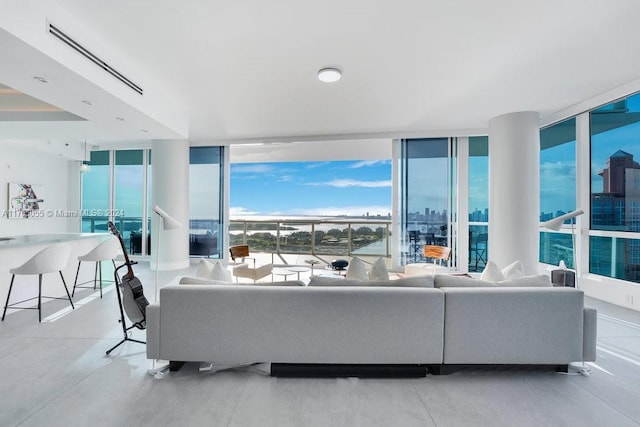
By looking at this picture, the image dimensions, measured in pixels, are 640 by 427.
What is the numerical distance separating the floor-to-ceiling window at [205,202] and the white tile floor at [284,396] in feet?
12.5

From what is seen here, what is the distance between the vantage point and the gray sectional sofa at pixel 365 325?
2020mm

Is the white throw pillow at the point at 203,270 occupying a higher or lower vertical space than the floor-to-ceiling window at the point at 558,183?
lower

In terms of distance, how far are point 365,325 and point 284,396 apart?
0.66 metres

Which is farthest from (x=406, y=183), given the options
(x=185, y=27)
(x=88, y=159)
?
(x=88, y=159)

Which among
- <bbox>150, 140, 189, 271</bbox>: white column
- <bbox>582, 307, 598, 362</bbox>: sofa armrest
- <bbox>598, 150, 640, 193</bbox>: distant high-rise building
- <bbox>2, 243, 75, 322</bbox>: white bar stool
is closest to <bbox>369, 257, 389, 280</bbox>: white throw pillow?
<bbox>582, 307, 598, 362</bbox>: sofa armrest

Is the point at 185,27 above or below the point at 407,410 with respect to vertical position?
above

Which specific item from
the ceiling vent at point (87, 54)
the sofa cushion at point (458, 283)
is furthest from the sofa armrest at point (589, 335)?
the ceiling vent at point (87, 54)

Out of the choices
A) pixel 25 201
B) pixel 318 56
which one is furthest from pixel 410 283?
pixel 25 201

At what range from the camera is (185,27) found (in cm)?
234

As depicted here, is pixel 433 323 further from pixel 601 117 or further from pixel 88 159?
pixel 88 159

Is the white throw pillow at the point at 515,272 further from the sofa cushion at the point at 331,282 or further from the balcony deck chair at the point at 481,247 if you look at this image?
the balcony deck chair at the point at 481,247

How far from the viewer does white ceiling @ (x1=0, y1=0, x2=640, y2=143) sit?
214 cm

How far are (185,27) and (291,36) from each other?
0.82 m

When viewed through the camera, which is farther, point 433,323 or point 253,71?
point 253,71
